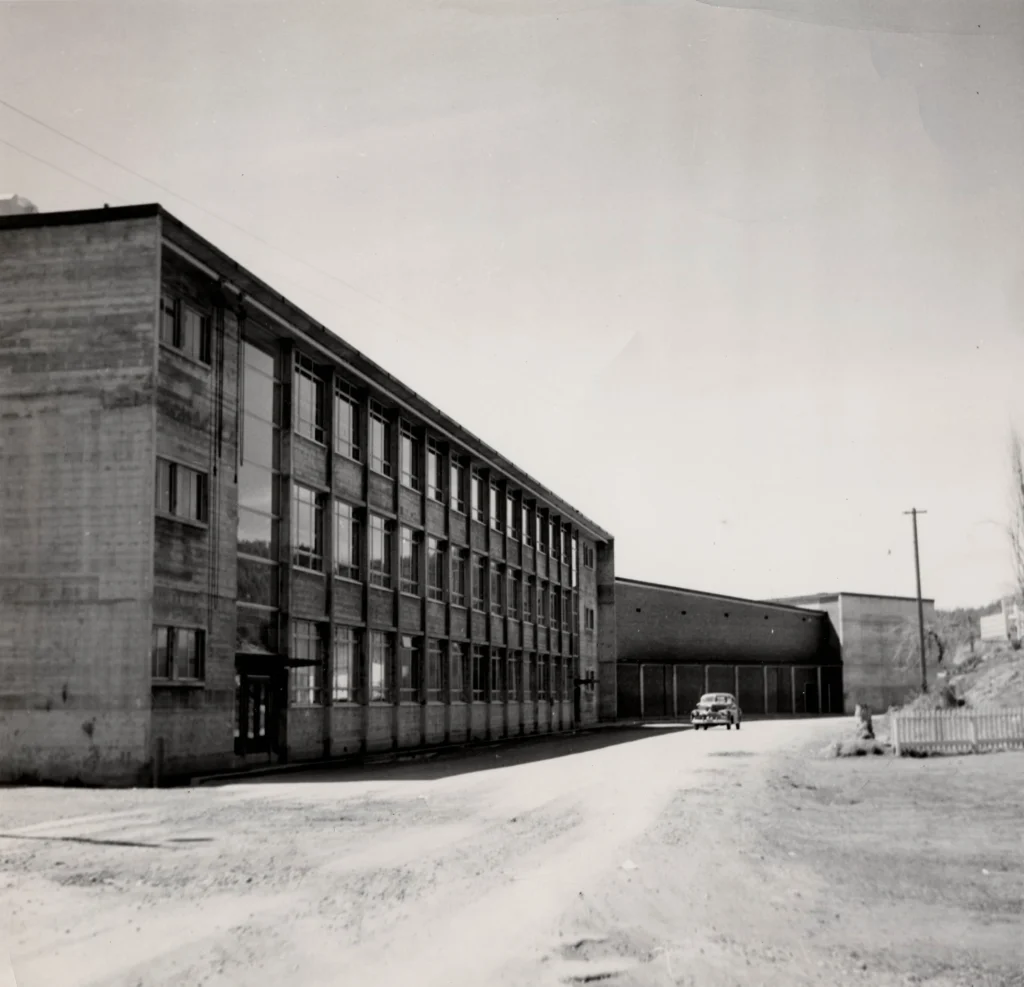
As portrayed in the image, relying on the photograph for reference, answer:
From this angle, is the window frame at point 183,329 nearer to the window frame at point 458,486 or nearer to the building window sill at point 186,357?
the building window sill at point 186,357

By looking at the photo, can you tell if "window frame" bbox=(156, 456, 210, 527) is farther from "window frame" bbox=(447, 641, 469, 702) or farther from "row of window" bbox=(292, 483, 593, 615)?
"window frame" bbox=(447, 641, 469, 702)

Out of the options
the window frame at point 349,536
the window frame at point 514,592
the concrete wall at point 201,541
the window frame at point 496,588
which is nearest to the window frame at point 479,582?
the window frame at point 496,588

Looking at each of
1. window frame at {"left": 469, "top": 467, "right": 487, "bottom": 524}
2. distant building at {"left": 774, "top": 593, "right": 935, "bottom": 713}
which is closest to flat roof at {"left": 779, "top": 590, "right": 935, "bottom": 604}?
distant building at {"left": 774, "top": 593, "right": 935, "bottom": 713}

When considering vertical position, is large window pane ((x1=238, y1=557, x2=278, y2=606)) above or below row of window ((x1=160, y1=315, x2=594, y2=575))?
below

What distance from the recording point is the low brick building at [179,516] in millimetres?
23156

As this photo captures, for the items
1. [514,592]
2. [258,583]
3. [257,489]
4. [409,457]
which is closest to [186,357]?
[257,489]

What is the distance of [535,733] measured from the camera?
52688 mm

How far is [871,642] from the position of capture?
298 ft

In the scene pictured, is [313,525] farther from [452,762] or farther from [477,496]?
[477,496]

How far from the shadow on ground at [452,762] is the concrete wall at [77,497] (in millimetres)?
3308

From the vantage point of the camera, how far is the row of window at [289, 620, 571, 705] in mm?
30594

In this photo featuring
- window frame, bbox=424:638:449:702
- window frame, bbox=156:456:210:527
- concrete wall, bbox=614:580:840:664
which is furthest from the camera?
concrete wall, bbox=614:580:840:664

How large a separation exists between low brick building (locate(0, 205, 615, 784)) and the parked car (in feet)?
70.8

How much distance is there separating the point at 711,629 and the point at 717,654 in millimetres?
1784
